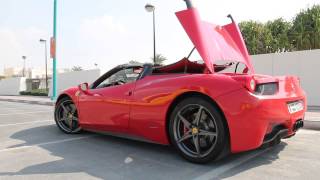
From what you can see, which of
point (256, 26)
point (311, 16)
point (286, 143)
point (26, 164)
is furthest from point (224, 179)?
point (256, 26)

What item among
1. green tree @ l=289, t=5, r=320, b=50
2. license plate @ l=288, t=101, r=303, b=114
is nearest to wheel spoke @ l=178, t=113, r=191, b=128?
license plate @ l=288, t=101, r=303, b=114

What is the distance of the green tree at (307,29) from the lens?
29.2 metres

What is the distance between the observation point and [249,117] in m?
4.09

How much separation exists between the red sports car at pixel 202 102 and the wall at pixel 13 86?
37.2 meters

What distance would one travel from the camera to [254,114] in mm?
4070

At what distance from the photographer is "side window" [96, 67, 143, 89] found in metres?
5.63

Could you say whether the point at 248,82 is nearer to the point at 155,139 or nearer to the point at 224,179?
the point at 224,179

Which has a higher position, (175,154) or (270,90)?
(270,90)

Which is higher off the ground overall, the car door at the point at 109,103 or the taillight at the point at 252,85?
the taillight at the point at 252,85

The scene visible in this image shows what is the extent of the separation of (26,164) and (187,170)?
6.65 feet

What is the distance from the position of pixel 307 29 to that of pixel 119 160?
1167 inches

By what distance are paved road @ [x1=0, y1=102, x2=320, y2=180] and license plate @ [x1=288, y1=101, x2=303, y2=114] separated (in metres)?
0.60

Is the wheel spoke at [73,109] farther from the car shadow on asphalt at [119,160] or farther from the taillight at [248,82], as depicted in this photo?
the taillight at [248,82]

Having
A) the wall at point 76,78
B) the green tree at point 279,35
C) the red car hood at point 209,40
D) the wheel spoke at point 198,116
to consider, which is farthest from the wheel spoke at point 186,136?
the green tree at point 279,35
